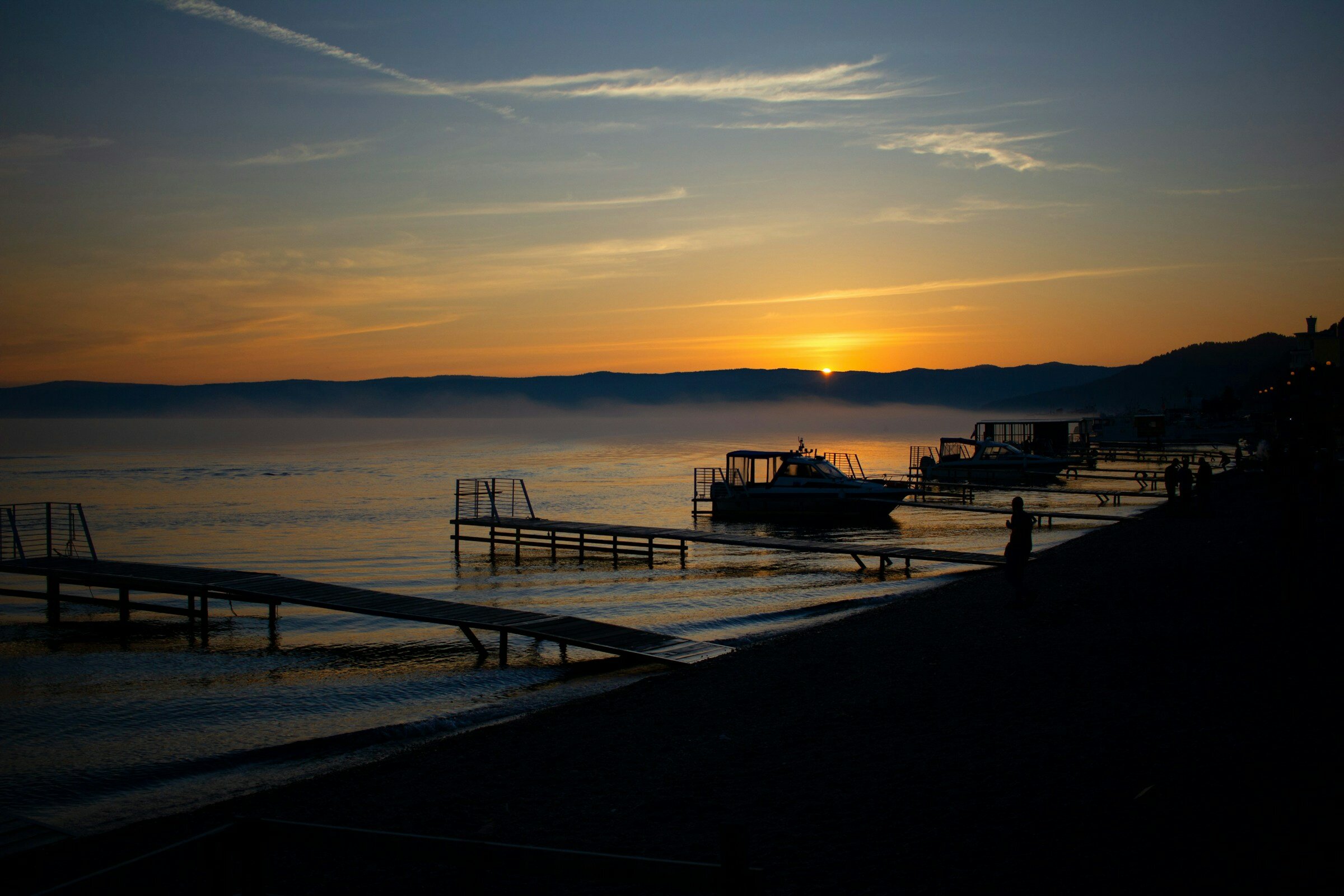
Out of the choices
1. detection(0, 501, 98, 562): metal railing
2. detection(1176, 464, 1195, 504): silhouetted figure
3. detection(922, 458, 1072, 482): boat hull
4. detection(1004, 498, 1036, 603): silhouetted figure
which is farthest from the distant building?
detection(0, 501, 98, 562): metal railing

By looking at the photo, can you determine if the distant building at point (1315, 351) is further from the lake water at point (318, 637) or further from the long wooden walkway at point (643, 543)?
the long wooden walkway at point (643, 543)

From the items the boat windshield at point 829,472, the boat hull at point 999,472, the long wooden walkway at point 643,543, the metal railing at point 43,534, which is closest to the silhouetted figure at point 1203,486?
the long wooden walkway at point 643,543

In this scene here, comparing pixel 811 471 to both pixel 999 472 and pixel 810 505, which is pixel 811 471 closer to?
pixel 810 505

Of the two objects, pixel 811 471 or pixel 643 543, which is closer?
pixel 643 543

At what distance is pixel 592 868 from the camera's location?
11.9 ft

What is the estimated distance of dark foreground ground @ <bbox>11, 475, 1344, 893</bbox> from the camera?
568 cm

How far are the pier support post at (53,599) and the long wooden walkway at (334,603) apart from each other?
0.02 m

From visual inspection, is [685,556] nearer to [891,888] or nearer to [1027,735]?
[1027,735]

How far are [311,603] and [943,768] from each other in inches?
546

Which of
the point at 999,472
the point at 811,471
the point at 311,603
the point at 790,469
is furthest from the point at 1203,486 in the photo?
the point at 999,472

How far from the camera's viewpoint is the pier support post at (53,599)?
2111 cm

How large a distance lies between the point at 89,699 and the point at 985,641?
1346 centimetres

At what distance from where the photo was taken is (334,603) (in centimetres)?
1772

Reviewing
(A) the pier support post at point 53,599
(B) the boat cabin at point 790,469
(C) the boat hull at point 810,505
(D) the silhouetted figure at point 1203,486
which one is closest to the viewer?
(A) the pier support post at point 53,599
